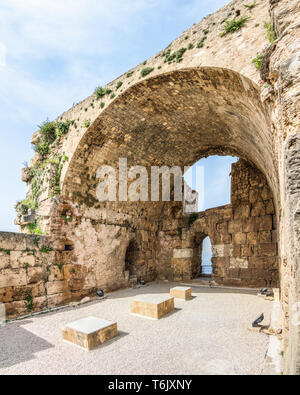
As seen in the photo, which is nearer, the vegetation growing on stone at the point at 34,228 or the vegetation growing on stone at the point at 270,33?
the vegetation growing on stone at the point at 270,33

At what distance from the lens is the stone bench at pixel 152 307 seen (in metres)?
4.95

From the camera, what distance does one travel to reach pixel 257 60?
3641 millimetres

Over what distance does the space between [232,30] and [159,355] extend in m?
5.77

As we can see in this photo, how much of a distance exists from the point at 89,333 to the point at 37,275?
311 centimetres

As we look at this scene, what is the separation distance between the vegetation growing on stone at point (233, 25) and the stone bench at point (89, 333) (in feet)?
19.2

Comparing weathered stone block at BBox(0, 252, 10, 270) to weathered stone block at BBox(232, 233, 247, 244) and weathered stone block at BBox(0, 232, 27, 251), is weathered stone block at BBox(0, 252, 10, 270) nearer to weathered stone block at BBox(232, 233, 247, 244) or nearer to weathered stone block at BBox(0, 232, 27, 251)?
weathered stone block at BBox(0, 232, 27, 251)

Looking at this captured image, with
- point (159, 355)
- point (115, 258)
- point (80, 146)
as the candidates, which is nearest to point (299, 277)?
point (159, 355)

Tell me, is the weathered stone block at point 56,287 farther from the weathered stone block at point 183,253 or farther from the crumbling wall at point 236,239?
the weathered stone block at point 183,253

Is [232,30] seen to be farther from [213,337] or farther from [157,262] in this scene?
[157,262]

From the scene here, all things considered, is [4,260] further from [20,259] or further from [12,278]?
[12,278]

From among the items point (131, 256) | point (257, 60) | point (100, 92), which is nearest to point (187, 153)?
point (100, 92)

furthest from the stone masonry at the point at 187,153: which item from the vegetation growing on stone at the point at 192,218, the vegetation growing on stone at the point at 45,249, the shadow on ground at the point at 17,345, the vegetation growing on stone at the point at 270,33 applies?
the shadow on ground at the point at 17,345

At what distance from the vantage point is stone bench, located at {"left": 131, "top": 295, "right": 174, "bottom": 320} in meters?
4.95
